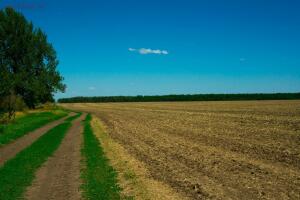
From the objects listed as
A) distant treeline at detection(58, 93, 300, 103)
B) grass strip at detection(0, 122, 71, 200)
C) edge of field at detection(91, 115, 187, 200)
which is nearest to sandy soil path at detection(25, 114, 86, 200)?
grass strip at detection(0, 122, 71, 200)

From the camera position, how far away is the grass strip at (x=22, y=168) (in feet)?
38.5

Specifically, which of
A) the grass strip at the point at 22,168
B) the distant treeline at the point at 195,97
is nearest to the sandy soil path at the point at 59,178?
the grass strip at the point at 22,168

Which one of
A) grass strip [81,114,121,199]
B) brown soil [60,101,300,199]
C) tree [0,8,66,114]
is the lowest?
grass strip [81,114,121,199]

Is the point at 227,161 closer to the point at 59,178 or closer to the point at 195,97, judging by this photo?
the point at 59,178

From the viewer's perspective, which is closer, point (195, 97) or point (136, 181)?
point (136, 181)

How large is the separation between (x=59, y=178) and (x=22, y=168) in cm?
248

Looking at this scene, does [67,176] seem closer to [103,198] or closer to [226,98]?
[103,198]

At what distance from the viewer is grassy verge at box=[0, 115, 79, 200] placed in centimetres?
1175

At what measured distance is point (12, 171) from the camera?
14688 millimetres

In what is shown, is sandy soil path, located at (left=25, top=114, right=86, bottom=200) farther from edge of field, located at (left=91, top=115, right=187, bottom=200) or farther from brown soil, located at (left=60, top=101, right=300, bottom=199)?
brown soil, located at (left=60, top=101, right=300, bottom=199)

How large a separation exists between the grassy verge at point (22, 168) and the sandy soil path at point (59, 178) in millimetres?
252

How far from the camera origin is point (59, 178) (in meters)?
13.4

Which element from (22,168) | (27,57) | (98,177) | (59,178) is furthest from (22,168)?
(27,57)

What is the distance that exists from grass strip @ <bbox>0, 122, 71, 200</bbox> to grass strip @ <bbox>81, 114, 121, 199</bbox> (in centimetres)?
165
